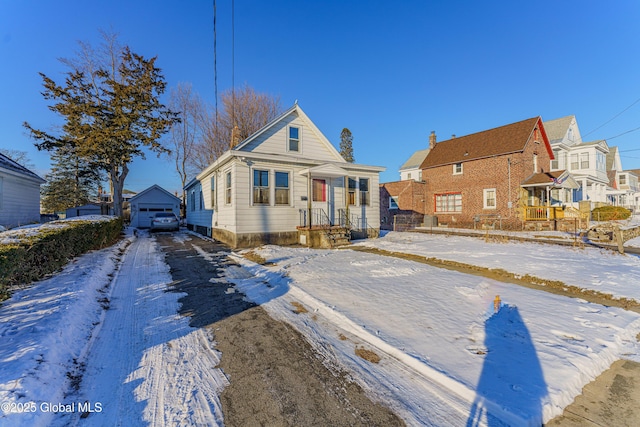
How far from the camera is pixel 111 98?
66.4 feet

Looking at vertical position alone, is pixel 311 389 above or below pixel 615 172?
below

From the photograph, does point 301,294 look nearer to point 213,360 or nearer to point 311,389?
point 213,360

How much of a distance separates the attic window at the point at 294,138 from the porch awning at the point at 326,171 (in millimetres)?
1767

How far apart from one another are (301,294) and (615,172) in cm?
4795

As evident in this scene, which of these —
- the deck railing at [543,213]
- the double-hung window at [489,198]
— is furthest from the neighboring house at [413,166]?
the deck railing at [543,213]

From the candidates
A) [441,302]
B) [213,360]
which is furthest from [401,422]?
[441,302]

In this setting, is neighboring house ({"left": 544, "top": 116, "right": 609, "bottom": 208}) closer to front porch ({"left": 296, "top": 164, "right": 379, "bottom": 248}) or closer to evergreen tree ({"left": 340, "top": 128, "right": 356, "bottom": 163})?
front porch ({"left": 296, "top": 164, "right": 379, "bottom": 248})

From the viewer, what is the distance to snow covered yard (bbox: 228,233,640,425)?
8.16 feet

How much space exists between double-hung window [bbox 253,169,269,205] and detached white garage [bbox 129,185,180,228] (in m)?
19.7

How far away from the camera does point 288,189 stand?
1243cm

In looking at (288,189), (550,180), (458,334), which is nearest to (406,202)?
(550,180)

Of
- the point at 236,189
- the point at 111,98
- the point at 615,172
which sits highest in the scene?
the point at 111,98

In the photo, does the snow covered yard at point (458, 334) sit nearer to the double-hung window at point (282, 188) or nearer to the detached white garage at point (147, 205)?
the double-hung window at point (282, 188)

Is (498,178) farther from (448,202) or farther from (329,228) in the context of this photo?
(329,228)
